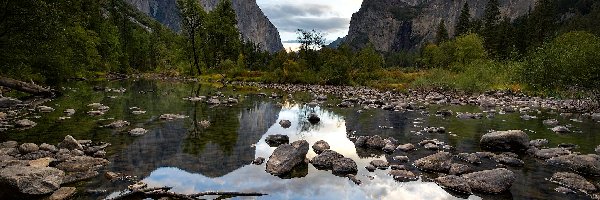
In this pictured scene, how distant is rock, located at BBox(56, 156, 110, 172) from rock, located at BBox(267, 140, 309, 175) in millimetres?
5251

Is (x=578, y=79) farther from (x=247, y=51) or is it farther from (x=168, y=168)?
(x=247, y=51)

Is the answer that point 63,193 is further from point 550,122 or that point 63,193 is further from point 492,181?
point 550,122

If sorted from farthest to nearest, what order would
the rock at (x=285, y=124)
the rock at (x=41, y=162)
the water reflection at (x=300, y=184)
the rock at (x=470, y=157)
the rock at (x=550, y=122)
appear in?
the rock at (x=550, y=122) → the rock at (x=285, y=124) → the rock at (x=470, y=157) → the rock at (x=41, y=162) → the water reflection at (x=300, y=184)

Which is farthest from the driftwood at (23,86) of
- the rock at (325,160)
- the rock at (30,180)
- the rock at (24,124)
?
the rock at (325,160)

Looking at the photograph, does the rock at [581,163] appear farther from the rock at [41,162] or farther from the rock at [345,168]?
the rock at [41,162]

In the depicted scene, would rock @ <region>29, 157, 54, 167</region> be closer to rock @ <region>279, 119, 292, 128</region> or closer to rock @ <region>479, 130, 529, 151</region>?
rock @ <region>279, 119, 292, 128</region>

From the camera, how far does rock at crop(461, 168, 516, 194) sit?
10750 mm

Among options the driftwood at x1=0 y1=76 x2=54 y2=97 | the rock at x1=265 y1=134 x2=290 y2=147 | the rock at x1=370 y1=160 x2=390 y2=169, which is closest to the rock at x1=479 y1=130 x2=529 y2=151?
the rock at x1=370 y1=160 x2=390 y2=169

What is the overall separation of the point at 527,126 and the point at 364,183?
14796 mm

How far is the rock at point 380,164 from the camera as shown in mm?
13159

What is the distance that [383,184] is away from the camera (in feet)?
37.6

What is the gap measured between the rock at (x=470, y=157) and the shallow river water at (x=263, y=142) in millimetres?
471

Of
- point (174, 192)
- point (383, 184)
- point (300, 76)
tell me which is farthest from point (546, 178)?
point (300, 76)

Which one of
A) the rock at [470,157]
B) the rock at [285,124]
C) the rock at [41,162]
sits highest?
the rock at [41,162]
